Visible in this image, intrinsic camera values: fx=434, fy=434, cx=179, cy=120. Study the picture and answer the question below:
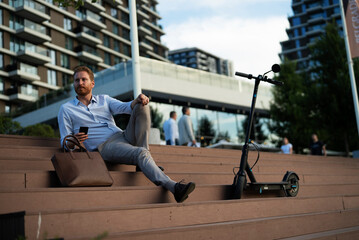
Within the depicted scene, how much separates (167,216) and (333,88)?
18.4m

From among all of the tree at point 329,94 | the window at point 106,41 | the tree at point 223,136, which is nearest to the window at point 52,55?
the window at point 106,41

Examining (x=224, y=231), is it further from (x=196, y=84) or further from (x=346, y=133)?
(x=196, y=84)

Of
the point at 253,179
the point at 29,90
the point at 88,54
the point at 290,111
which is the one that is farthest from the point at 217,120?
the point at 88,54

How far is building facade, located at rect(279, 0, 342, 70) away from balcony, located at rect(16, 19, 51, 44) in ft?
140

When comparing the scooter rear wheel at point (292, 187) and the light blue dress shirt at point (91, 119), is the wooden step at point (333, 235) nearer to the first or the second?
the scooter rear wheel at point (292, 187)

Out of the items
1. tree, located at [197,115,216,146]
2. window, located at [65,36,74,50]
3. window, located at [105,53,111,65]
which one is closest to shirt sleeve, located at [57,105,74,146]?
tree, located at [197,115,216,146]

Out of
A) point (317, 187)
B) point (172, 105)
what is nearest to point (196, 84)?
point (172, 105)

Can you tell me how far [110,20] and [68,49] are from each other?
28.7 feet

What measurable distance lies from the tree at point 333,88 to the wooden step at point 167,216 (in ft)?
51.4

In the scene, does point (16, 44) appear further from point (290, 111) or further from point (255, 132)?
point (290, 111)

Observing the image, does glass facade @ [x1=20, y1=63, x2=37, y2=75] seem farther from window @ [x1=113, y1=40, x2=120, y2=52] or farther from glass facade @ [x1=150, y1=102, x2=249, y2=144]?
glass facade @ [x1=150, y1=102, x2=249, y2=144]

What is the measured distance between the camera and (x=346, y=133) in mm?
20484

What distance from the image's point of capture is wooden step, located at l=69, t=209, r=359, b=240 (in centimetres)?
323

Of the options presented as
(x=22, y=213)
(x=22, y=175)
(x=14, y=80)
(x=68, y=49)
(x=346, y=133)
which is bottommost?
(x=22, y=213)
